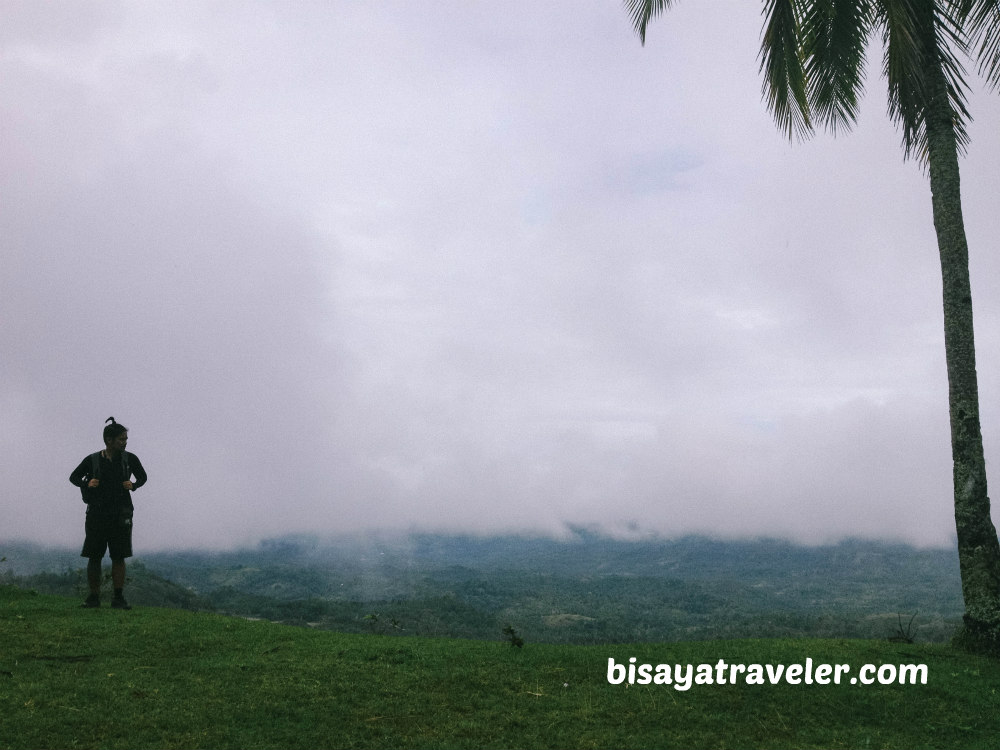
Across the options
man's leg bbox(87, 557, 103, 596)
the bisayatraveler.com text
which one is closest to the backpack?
man's leg bbox(87, 557, 103, 596)

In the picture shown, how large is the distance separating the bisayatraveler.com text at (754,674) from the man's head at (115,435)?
27.7 feet

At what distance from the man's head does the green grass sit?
291 centimetres

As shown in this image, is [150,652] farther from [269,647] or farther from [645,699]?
[645,699]

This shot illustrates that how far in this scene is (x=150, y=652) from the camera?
762 cm

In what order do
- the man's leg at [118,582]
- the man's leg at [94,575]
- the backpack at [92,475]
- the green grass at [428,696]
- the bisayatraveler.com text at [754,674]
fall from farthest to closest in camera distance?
the backpack at [92,475] < the man's leg at [118,582] < the man's leg at [94,575] < the bisayatraveler.com text at [754,674] < the green grass at [428,696]

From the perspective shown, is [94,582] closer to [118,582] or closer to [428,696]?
[118,582]

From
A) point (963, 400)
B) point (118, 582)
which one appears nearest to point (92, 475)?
point (118, 582)

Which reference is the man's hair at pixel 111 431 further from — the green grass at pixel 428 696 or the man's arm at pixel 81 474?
the green grass at pixel 428 696

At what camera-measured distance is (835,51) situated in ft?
39.7

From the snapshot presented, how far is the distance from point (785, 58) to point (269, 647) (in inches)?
525

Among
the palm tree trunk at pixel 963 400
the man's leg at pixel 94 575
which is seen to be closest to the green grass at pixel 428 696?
the palm tree trunk at pixel 963 400

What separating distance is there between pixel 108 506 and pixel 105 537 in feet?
1.65

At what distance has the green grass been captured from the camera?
18.0 feet

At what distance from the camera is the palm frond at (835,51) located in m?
11.5
